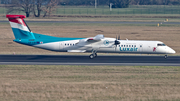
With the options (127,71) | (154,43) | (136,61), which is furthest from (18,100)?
(154,43)

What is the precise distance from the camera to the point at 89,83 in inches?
901

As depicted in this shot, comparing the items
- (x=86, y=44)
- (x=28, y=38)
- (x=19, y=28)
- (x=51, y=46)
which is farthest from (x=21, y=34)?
(x=86, y=44)

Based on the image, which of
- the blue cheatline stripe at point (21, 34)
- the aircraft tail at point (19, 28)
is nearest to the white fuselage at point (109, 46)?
the blue cheatline stripe at point (21, 34)

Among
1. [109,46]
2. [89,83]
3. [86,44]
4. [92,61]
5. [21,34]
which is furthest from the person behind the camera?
[21,34]

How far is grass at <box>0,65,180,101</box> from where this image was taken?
19.2m

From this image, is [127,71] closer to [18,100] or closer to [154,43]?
[154,43]

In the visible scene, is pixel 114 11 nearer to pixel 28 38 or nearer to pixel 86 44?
pixel 86 44

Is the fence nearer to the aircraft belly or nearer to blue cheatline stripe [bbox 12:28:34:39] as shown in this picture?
blue cheatline stripe [bbox 12:28:34:39]

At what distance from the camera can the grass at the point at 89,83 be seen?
19156 mm

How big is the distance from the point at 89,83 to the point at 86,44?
13.8 meters

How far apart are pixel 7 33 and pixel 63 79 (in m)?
43.3

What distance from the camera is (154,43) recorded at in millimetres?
36250

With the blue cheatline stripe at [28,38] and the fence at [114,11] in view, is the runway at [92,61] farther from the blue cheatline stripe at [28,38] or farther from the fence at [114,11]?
the fence at [114,11]

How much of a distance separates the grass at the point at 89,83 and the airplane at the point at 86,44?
21.0 ft
